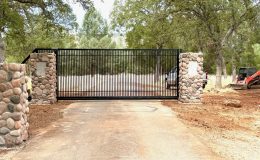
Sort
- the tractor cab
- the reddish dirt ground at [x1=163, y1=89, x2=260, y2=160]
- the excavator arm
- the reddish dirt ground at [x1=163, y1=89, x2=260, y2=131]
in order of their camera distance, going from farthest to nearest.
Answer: the tractor cab, the excavator arm, the reddish dirt ground at [x1=163, y1=89, x2=260, y2=131], the reddish dirt ground at [x1=163, y1=89, x2=260, y2=160]

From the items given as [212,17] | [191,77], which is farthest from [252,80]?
[191,77]

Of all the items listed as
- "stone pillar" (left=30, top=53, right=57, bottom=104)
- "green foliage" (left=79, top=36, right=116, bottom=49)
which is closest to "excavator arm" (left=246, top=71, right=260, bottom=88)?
"stone pillar" (left=30, top=53, right=57, bottom=104)

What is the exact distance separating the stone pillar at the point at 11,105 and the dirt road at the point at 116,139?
42 cm

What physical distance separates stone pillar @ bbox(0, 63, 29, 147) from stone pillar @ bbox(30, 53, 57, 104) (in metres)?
8.89

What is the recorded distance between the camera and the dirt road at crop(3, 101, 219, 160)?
8.52 meters

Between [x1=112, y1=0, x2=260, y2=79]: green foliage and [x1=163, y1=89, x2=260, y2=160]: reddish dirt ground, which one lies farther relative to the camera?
[x1=112, y1=0, x2=260, y2=79]: green foliage

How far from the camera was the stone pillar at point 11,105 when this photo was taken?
30.5 ft

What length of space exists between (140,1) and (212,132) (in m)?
28.7

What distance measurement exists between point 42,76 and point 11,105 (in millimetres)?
9115

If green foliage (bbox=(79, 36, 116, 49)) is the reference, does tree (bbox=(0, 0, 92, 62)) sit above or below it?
below

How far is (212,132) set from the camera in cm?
1132

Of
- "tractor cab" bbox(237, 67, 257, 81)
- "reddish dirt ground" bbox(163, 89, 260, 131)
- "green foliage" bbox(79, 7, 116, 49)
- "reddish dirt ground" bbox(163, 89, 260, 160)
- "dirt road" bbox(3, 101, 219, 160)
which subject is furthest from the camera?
"green foliage" bbox(79, 7, 116, 49)

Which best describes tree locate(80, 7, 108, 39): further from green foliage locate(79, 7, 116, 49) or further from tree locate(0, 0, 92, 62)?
tree locate(0, 0, 92, 62)

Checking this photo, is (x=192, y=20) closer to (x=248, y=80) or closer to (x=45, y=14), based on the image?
(x=248, y=80)
